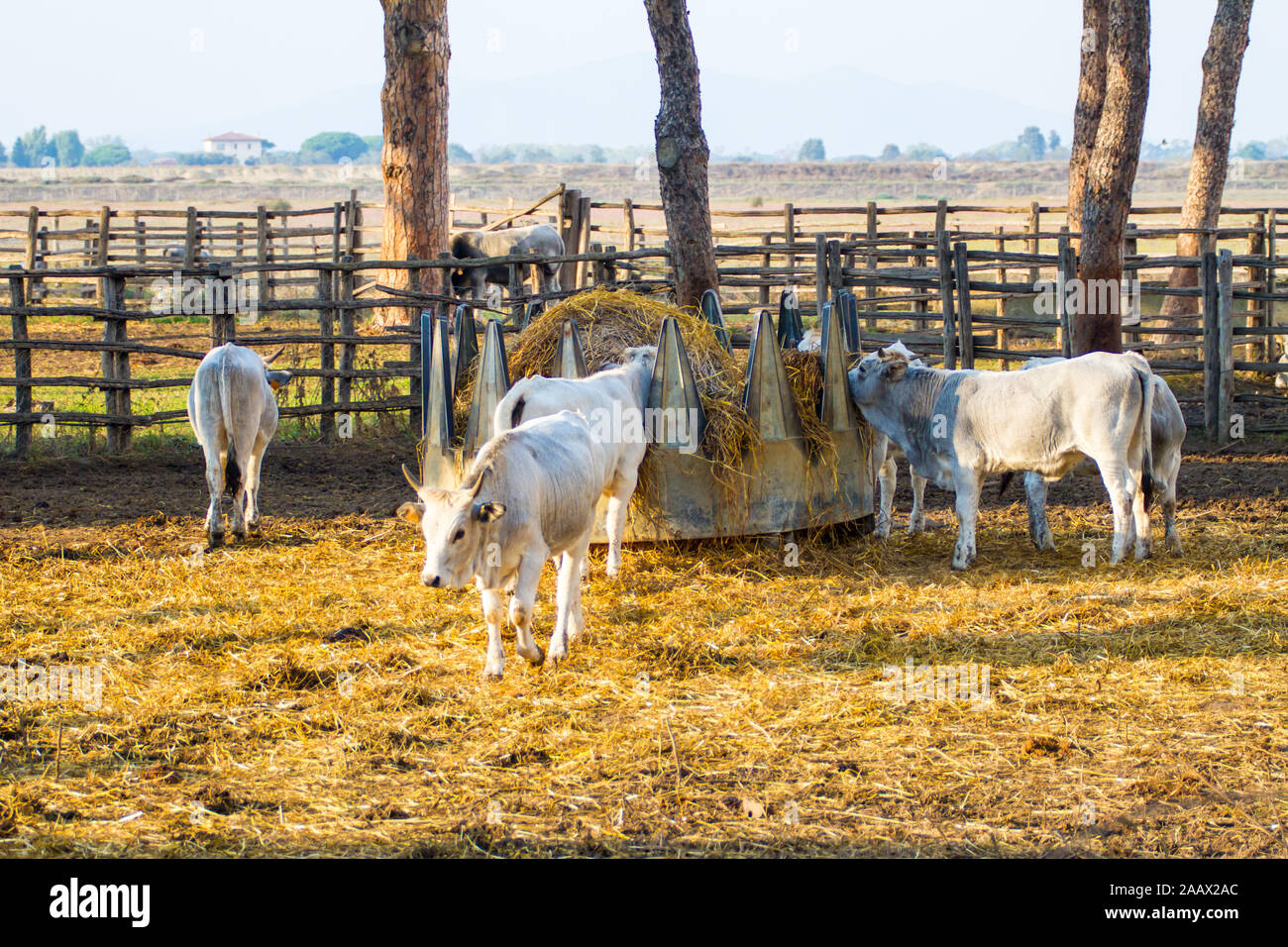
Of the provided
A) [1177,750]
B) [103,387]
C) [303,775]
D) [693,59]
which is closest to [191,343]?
[103,387]

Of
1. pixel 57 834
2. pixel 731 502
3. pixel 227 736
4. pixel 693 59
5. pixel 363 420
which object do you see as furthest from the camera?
pixel 363 420

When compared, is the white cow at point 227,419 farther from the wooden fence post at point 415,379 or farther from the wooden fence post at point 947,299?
the wooden fence post at point 947,299

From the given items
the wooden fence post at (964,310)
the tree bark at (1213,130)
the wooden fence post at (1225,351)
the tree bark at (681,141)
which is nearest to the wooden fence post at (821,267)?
the wooden fence post at (964,310)

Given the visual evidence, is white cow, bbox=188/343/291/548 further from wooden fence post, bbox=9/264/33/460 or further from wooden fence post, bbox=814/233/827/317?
wooden fence post, bbox=814/233/827/317

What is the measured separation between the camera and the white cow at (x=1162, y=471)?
8508mm

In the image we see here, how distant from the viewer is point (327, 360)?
1362cm

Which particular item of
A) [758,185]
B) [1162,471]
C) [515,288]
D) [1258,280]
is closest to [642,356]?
[1162,471]

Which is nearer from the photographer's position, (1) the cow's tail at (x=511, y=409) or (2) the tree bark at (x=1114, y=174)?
(1) the cow's tail at (x=511, y=409)

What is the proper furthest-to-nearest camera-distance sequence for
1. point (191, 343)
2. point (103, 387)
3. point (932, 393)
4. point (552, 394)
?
1. point (191, 343)
2. point (103, 387)
3. point (932, 393)
4. point (552, 394)

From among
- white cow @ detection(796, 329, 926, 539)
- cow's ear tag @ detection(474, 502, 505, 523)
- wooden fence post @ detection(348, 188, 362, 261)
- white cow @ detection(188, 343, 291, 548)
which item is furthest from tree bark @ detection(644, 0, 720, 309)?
wooden fence post @ detection(348, 188, 362, 261)

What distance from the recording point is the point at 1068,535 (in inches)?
358

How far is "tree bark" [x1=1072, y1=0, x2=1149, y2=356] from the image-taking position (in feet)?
39.3

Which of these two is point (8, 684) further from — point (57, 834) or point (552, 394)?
point (552, 394)

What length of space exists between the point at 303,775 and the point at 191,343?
565 inches
